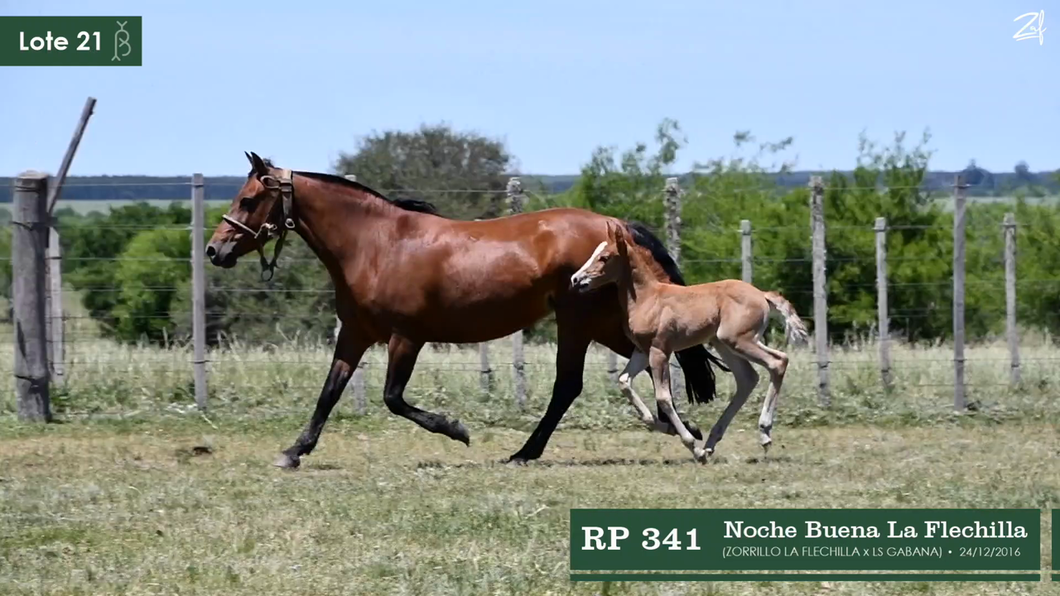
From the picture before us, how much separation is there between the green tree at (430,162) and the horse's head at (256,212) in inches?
837

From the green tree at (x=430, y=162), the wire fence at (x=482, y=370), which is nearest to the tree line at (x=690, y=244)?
the green tree at (x=430, y=162)

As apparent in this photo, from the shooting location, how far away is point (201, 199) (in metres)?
15.0

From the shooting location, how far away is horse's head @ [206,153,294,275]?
1162 cm

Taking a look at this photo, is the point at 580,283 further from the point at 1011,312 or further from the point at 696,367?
the point at 1011,312

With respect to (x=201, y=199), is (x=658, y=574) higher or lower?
lower

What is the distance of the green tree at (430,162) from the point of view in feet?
111

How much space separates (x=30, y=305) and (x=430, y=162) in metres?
21.5

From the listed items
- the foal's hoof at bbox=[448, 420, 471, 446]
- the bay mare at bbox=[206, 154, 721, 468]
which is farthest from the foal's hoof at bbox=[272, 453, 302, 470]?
the foal's hoof at bbox=[448, 420, 471, 446]

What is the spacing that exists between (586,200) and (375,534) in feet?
85.6

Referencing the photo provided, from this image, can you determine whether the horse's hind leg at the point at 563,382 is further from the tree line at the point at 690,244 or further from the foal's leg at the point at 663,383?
the tree line at the point at 690,244

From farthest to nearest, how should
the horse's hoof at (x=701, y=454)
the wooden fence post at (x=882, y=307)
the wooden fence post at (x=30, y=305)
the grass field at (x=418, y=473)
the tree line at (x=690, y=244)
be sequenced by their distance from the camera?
the tree line at (x=690, y=244) < the wooden fence post at (x=882, y=307) < the wooden fence post at (x=30, y=305) < the horse's hoof at (x=701, y=454) < the grass field at (x=418, y=473)

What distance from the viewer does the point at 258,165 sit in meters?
11.6

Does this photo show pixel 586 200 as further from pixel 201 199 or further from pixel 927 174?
pixel 201 199

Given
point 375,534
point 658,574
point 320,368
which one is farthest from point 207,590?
point 320,368
